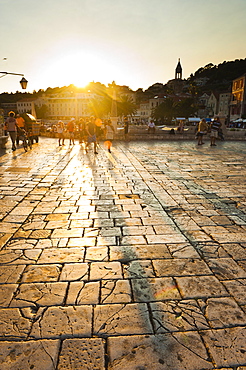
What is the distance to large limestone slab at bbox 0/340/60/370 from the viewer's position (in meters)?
1.65

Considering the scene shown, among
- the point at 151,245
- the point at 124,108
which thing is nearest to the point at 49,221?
the point at 151,245

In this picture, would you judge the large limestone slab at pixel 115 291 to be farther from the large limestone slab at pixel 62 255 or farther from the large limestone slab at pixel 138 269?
the large limestone slab at pixel 62 255

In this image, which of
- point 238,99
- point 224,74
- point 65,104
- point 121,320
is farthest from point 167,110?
point 224,74

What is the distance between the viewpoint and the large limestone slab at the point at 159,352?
164 centimetres

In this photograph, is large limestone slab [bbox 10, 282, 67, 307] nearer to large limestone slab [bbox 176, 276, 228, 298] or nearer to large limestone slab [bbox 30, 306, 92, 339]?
large limestone slab [bbox 30, 306, 92, 339]

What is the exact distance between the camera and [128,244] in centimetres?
329

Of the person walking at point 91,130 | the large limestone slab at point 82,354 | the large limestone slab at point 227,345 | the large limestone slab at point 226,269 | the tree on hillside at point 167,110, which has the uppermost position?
the tree on hillside at point 167,110

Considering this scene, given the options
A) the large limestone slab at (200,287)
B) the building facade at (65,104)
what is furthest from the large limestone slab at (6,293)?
the building facade at (65,104)

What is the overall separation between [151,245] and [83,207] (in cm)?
182

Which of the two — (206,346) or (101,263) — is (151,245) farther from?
(206,346)

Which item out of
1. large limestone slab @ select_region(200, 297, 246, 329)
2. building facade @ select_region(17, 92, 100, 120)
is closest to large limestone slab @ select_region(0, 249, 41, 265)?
large limestone slab @ select_region(200, 297, 246, 329)

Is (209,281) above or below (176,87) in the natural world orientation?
below

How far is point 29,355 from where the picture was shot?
173cm

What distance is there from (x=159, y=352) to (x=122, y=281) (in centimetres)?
84
